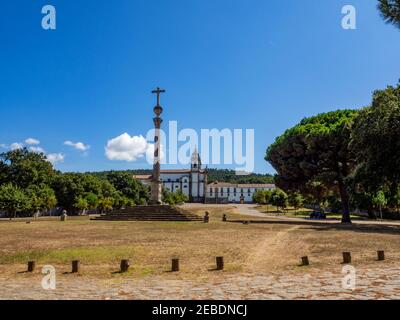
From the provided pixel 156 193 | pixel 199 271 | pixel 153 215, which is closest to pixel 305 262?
pixel 199 271

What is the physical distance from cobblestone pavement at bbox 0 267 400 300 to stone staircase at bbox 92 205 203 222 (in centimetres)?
2707

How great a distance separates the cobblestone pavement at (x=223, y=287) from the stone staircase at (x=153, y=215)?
27.1 metres

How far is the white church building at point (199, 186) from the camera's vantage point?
158 metres

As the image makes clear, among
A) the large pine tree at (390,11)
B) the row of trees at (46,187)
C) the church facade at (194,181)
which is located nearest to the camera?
the large pine tree at (390,11)

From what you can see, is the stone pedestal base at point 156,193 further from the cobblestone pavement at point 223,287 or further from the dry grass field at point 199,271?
the cobblestone pavement at point 223,287

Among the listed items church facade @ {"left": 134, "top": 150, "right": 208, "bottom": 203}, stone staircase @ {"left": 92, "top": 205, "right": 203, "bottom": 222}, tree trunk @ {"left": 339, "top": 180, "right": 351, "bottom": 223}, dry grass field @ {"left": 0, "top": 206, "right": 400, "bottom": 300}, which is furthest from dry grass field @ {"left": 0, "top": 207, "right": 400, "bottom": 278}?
church facade @ {"left": 134, "top": 150, "right": 208, "bottom": 203}

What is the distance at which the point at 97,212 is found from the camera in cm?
7888

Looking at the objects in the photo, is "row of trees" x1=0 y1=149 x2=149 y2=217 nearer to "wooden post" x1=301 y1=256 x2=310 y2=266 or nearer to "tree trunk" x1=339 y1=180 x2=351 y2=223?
"tree trunk" x1=339 y1=180 x2=351 y2=223

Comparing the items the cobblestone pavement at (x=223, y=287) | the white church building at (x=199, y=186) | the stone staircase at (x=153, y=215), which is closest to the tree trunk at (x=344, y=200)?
the stone staircase at (x=153, y=215)

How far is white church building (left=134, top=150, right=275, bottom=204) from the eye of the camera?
15812 cm

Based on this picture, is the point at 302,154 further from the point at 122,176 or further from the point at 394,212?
the point at 122,176

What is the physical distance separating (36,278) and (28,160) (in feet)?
204
